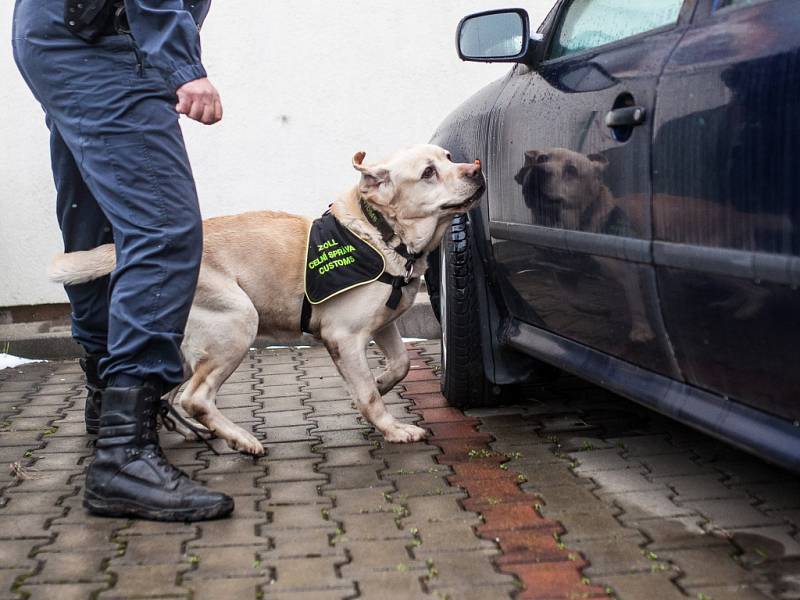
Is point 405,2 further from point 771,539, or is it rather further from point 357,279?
point 771,539

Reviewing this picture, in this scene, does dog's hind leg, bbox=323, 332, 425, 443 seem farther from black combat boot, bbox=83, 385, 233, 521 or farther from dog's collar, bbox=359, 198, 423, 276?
black combat boot, bbox=83, 385, 233, 521

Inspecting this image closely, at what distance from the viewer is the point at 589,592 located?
2504 mm

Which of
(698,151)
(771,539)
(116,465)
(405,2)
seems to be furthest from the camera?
(405,2)

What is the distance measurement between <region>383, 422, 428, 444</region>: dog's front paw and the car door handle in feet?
5.22

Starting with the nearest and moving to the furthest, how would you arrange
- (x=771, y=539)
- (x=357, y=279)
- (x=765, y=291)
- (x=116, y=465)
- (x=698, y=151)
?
(x=765, y=291) < (x=698, y=151) < (x=771, y=539) < (x=116, y=465) < (x=357, y=279)

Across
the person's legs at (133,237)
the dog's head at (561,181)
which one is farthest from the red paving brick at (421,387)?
the person's legs at (133,237)

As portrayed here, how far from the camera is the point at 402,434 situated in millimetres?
4066

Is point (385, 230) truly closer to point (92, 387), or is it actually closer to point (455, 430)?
point (455, 430)

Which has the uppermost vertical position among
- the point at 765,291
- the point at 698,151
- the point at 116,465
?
the point at 698,151

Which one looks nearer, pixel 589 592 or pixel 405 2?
pixel 589 592

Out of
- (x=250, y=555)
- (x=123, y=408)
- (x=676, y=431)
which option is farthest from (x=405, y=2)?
(x=250, y=555)

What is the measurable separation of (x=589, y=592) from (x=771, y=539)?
0.60m

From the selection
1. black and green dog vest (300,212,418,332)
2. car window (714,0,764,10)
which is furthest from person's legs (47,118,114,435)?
car window (714,0,764,10)

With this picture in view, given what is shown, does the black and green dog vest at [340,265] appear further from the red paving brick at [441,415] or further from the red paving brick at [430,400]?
the red paving brick at [430,400]
